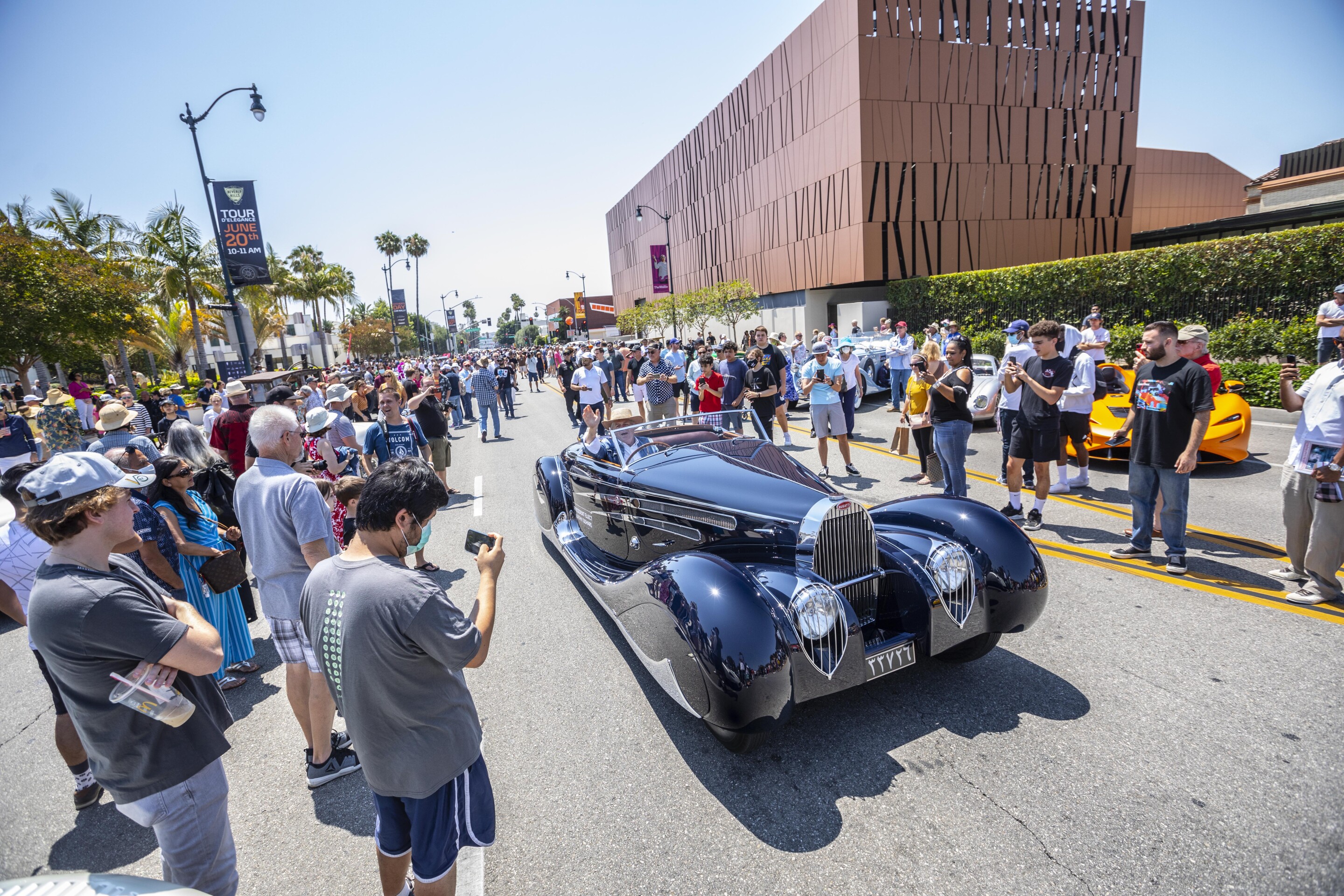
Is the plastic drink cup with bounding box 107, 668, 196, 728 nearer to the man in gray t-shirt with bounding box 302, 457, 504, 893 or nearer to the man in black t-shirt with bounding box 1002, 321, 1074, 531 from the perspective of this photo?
the man in gray t-shirt with bounding box 302, 457, 504, 893

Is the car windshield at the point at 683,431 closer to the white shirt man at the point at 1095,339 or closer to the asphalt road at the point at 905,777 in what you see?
the asphalt road at the point at 905,777

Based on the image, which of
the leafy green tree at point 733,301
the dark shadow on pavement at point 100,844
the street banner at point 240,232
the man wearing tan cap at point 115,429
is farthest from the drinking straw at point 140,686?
the leafy green tree at point 733,301

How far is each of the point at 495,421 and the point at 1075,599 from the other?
12337 millimetres

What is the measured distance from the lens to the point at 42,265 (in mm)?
16547

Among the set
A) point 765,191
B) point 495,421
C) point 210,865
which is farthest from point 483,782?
point 765,191

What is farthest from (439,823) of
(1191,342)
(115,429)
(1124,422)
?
(1124,422)

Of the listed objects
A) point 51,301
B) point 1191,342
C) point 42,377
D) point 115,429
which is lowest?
point 115,429

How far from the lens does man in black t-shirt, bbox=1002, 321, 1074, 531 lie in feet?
18.9

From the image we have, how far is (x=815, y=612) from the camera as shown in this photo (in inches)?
120

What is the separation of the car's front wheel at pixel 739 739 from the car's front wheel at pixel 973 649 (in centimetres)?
131

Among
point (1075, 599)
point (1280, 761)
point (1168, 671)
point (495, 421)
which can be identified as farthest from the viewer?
point (495, 421)

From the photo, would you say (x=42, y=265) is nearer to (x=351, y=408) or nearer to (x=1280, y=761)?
(x=351, y=408)

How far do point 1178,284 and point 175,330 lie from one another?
36.9 metres

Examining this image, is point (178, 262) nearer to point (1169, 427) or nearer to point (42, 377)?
point (42, 377)
